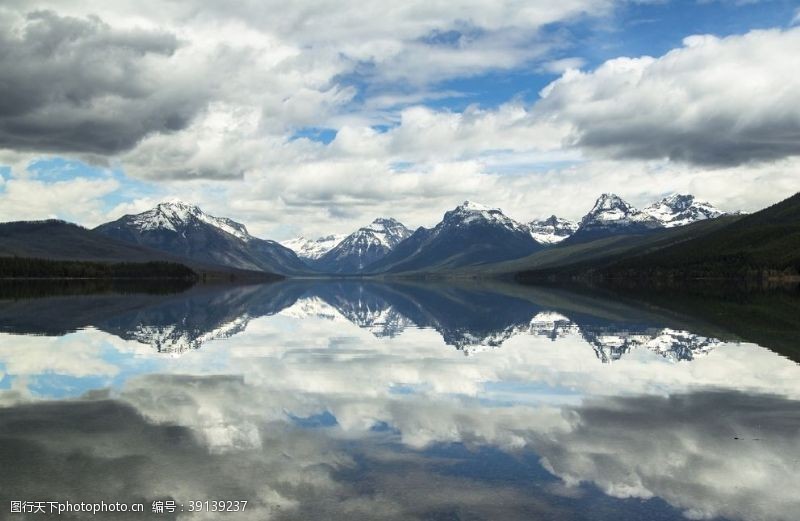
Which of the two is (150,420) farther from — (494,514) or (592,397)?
(592,397)

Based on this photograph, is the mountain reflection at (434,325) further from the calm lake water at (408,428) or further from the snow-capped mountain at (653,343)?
the calm lake water at (408,428)

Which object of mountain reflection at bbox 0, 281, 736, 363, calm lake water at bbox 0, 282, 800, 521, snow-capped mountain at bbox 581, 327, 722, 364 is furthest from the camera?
mountain reflection at bbox 0, 281, 736, 363

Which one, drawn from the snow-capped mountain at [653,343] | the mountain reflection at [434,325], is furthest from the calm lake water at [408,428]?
the mountain reflection at [434,325]

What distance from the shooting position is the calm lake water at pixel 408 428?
20.6m

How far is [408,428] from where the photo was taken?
97.3ft

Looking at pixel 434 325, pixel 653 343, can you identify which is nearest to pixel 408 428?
pixel 653 343

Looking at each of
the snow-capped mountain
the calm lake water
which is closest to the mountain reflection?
the snow-capped mountain

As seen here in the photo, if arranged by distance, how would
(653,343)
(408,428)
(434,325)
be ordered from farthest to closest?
(434,325), (653,343), (408,428)

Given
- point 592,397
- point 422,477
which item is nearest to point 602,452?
point 422,477

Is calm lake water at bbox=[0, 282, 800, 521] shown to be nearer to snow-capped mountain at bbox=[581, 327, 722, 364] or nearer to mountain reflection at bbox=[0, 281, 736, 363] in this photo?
snow-capped mountain at bbox=[581, 327, 722, 364]

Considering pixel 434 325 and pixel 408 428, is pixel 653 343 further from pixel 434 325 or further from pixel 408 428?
pixel 408 428

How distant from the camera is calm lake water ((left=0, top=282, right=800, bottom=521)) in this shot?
20.6 metres

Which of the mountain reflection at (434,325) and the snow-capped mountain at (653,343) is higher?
the mountain reflection at (434,325)

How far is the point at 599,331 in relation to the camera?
74.4 meters
